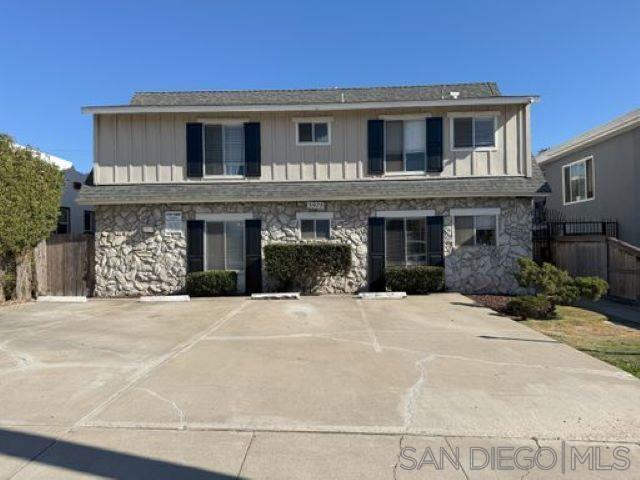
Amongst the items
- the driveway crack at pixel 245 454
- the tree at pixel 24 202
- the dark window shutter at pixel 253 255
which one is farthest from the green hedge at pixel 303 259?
the driveway crack at pixel 245 454

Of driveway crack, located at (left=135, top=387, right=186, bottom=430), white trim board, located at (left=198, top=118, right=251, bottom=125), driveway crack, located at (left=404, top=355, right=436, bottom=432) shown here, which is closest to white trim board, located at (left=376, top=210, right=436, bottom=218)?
white trim board, located at (left=198, top=118, right=251, bottom=125)

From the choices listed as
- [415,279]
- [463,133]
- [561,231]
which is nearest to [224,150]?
[415,279]

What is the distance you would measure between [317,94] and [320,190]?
5.30 metres

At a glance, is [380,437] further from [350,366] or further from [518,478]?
[350,366]

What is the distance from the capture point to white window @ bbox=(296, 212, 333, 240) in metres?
14.9

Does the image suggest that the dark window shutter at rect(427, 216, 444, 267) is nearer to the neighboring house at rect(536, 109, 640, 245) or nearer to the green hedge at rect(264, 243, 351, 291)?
the green hedge at rect(264, 243, 351, 291)

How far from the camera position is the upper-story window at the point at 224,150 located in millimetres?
15328

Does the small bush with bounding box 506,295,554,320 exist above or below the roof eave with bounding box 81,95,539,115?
below

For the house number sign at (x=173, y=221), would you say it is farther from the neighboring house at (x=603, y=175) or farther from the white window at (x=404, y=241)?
the neighboring house at (x=603, y=175)

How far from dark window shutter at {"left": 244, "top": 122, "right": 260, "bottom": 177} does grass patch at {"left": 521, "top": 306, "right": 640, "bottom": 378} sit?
30.9 feet

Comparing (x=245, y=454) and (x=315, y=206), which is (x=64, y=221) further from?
(x=245, y=454)

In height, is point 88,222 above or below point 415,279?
above

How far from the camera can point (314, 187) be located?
1495cm

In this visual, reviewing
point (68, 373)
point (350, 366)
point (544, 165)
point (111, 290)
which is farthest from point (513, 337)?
point (544, 165)
